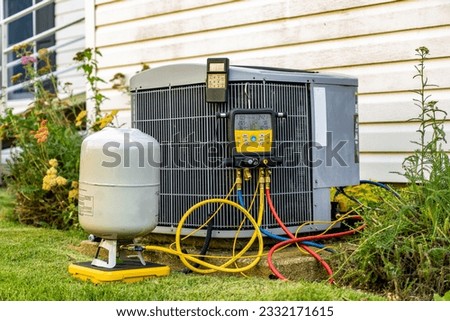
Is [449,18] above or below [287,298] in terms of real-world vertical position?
above

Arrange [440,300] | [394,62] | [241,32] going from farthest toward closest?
1. [241,32]
2. [394,62]
3. [440,300]

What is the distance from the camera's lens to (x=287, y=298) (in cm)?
304

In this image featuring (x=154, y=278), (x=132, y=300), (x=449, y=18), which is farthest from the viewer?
(x=449, y=18)

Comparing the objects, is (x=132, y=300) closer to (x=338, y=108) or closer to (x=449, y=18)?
(x=338, y=108)

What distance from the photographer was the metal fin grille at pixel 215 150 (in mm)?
3953

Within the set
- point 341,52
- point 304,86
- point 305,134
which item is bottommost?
point 305,134

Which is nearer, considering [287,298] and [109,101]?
[287,298]

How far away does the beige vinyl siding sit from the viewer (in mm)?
9594

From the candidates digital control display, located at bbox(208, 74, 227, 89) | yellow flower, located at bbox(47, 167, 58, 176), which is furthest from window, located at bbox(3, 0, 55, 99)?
digital control display, located at bbox(208, 74, 227, 89)

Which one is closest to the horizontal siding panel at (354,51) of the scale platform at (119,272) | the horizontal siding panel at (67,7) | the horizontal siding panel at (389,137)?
the horizontal siding panel at (389,137)

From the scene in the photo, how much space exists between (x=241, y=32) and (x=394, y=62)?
4.76 feet

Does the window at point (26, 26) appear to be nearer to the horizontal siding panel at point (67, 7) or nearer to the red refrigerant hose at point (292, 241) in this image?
the horizontal siding panel at point (67, 7)

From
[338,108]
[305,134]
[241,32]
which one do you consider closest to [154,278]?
[305,134]

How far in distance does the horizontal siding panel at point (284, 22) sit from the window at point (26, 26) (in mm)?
3264
